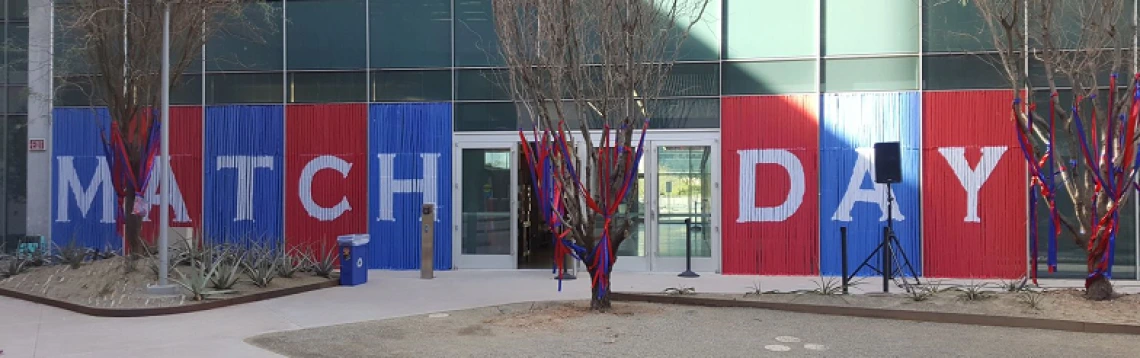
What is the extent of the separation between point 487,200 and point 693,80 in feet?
13.4

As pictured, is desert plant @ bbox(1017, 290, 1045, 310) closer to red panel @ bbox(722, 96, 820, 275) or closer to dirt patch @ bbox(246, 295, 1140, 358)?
dirt patch @ bbox(246, 295, 1140, 358)

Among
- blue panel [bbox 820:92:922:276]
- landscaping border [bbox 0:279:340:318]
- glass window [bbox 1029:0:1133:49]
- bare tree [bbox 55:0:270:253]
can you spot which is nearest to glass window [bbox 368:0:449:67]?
bare tree [bbox 55:0:270:253]

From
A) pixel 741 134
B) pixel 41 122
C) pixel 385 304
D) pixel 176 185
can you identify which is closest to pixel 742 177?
pixel 741 134

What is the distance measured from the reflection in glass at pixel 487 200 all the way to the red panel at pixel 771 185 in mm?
3765

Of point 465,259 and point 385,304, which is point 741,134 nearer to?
point 465,259

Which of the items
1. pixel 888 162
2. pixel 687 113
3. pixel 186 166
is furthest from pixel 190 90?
pixel 888 162

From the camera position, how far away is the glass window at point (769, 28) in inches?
616

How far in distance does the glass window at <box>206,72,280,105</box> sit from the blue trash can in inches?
158

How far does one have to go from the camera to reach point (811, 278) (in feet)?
49.9

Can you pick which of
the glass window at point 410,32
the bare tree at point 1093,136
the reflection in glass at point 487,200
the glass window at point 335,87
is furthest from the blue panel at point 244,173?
the bare tree at point 1093,136

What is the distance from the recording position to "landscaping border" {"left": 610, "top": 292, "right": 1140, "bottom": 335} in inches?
394

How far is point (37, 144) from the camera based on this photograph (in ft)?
58.4

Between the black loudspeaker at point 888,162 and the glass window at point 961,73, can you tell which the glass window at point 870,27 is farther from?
the black loudspeaker at point 888,162

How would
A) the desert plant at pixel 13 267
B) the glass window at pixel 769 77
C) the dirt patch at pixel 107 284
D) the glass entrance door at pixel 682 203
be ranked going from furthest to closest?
the glass entrance door at pixel 682 203
the glass window at pixel 769 77
the desert plant at pixel 13 267
the dirt patch at pixel 107 284
